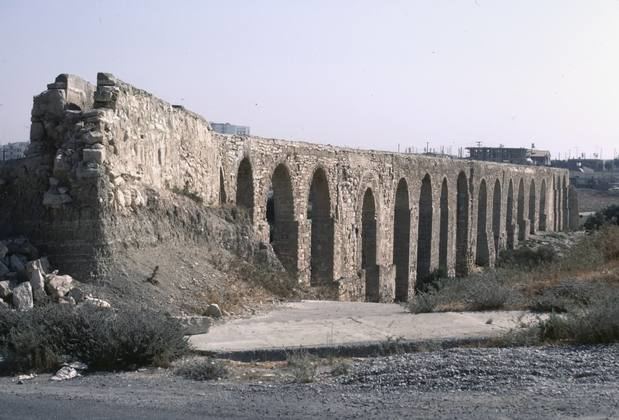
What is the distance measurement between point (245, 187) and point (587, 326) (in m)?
7.44

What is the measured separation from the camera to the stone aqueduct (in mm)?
8484

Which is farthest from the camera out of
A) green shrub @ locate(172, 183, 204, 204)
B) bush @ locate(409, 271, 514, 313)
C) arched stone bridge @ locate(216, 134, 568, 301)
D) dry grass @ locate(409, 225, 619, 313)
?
arched stone bridge @ locate(216, 134, 568, 301)

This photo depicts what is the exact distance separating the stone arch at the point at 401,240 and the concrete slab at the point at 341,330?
1188cm

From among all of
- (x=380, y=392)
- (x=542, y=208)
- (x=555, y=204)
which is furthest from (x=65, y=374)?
(x=555, y=204)

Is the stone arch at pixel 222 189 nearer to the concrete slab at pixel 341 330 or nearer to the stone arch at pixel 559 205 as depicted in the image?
the concrete slab at pixel 341 330

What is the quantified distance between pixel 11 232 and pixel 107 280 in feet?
4.02

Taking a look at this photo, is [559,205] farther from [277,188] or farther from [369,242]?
[277,188]

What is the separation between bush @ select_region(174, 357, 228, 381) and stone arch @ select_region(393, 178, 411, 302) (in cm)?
1576

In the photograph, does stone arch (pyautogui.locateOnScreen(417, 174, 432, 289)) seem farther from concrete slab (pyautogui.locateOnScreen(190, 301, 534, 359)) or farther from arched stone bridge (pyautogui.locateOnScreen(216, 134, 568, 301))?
concrete slab (pyautogui.locateOnScreen(190, 301, 534, 359))

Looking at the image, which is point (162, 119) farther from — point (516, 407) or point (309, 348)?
point (516, 407)

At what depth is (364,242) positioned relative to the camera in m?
19.2

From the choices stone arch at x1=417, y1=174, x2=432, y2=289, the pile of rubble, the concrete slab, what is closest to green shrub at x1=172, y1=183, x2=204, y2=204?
the concrete slab

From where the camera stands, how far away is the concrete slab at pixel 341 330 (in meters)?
7.11

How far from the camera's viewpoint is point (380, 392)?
17.4ft
